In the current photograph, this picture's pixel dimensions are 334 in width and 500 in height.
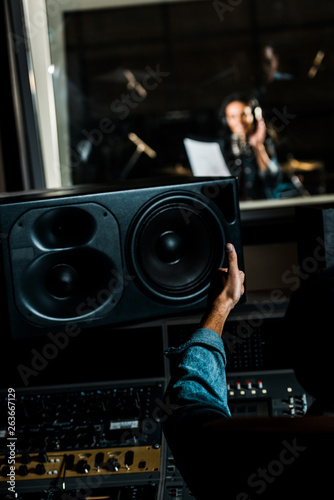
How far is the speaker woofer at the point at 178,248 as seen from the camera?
1.23m

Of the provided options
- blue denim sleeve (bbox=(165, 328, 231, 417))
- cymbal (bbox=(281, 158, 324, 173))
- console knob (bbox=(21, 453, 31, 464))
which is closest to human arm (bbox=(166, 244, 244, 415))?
blue denim sleeve (bbox=(165, 328, 231, 417))

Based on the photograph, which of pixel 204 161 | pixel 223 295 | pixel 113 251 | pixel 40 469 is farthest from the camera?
pixel 204 161

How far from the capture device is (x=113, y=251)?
1200 millimetres

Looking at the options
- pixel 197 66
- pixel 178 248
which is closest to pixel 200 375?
pixel 178 248

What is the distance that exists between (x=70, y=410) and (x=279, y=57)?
5487 millimetres

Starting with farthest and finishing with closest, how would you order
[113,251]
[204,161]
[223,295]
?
1. [204,161]
2. [113,251]
3. [223,295]

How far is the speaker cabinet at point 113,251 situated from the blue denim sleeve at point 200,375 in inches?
16.4

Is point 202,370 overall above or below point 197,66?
below

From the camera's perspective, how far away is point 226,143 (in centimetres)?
372

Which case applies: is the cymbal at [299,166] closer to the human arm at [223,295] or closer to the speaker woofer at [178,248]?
the speaker woofer at [178,248]

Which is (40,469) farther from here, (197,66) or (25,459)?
(197,66)

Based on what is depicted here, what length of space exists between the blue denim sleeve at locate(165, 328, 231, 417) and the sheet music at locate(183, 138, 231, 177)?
3.95ft

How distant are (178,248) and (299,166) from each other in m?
4.47

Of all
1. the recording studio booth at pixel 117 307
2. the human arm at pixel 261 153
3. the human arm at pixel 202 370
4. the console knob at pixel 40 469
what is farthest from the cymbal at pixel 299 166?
the human arm at pixel 202 370
